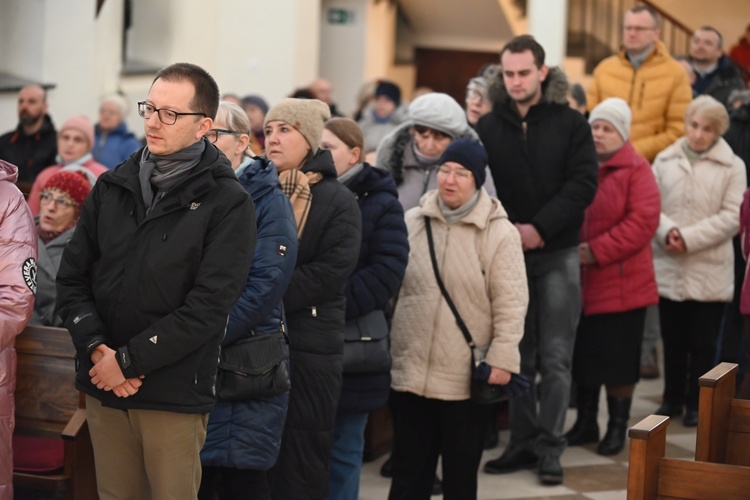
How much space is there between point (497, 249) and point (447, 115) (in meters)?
0.83

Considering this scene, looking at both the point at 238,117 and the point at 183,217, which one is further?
the point at 238,117

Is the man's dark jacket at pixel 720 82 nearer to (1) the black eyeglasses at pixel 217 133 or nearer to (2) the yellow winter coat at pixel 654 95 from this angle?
(2) the yellow winter coat at pixel 654 95

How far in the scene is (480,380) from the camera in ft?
14.8

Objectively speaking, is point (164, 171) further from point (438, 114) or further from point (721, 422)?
point (438, 114)

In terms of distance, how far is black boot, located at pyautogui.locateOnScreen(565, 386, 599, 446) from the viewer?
6117 millimetres

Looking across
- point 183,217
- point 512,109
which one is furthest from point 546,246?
point 183,217

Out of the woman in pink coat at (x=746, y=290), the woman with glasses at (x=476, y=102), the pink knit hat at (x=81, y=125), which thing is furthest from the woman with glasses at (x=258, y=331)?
the pink knit hat at (x=81, y=125)

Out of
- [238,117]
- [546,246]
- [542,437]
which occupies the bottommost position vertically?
[542,437]

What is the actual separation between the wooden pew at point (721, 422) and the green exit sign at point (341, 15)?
1075 cm

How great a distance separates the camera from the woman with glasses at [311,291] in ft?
13.5

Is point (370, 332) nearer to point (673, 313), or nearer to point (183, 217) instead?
point (183, 217)

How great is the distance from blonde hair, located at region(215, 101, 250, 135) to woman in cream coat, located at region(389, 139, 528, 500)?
921 mm

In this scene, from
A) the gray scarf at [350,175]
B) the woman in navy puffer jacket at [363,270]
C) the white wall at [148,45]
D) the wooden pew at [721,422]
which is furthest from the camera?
the white wall at [148,45]

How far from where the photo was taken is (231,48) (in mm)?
12016
